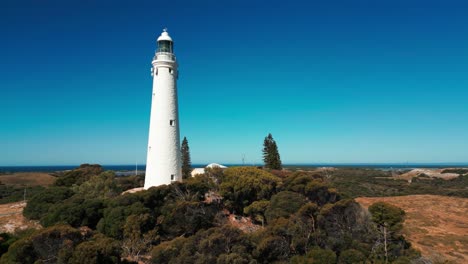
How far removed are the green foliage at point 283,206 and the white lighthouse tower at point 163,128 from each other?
29.4 ft

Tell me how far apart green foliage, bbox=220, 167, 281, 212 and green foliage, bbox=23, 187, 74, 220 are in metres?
13.3

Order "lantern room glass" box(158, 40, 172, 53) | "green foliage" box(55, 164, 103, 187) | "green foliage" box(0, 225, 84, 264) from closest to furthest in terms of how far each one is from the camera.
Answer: "green foliage" box(0, 225, 84, 264) < "lantern room glass" box(158, 40, 172, 53) < "green foliage" box(55, 164, 103, 187)

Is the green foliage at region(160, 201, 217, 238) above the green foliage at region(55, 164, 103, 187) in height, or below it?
below

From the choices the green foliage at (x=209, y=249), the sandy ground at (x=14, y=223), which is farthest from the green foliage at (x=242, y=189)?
the sandy ground at (x=14, y=223)

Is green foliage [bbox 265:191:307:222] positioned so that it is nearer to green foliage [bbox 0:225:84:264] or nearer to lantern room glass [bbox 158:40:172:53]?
green foliage [bbox 0:225:84:264]

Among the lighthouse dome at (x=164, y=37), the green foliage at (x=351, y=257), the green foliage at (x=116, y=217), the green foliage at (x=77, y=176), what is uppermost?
the lighthouse dome at (x=164, y=37)

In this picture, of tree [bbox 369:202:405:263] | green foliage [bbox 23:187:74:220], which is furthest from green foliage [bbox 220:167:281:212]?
green foliage [bbox 23:187:74:220]

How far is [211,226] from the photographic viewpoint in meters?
21.6

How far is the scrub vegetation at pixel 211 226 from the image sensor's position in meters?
14.7

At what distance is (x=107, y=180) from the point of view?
1094 inches

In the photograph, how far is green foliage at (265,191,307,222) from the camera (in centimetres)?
2127

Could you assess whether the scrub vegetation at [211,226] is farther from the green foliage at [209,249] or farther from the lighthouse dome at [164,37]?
the lighthouse dome at [164,37]

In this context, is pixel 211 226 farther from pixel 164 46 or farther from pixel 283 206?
pixel 164 46

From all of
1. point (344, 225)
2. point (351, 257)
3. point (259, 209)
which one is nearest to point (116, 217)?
point (259, 209)
